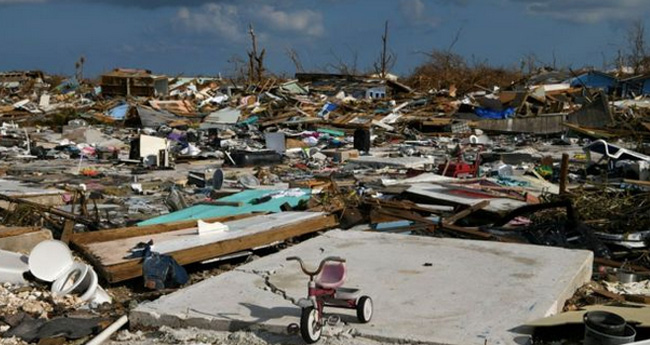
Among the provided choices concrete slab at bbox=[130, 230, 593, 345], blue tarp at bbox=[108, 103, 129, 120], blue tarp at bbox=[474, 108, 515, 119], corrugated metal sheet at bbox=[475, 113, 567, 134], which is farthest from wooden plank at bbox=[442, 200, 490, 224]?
blue tarp at bbox=[108, 103, 129, 120]

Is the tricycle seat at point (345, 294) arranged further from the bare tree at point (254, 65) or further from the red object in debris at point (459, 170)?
the bare tree at point (254, 65)

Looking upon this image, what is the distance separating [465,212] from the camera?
24.5 feet

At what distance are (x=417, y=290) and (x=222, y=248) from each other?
1.92 metres

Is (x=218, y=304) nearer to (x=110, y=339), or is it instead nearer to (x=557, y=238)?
(x=110, y=339)

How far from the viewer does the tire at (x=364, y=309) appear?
4.12 m

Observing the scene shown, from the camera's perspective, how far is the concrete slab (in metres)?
4.18

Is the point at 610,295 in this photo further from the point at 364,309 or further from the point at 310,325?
the point at 310,325

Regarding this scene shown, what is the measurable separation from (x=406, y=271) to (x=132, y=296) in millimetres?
1936

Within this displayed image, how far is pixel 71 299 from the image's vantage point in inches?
203

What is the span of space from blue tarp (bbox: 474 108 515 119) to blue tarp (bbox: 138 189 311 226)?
14005mm

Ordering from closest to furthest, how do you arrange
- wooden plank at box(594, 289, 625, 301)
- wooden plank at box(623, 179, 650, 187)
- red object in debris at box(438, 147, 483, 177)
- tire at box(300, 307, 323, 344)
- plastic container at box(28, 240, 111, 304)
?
tire at box(300, 307, 323, 344) < wooden plank at box(594, 289, 625, 301) < plastic container at box(28, 240, 111, 304) < wooden plank at box(623, 179, 650, 187) < red object in debris at box(438, 147, 483, 177)

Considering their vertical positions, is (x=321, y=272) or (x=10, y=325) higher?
(x=321, y=272)

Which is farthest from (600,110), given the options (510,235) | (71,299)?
(71,299)

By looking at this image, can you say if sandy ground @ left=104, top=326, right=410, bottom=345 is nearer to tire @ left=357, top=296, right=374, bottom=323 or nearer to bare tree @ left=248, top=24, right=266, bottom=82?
tire @ left=357, top=296, right=374, bottom=323
